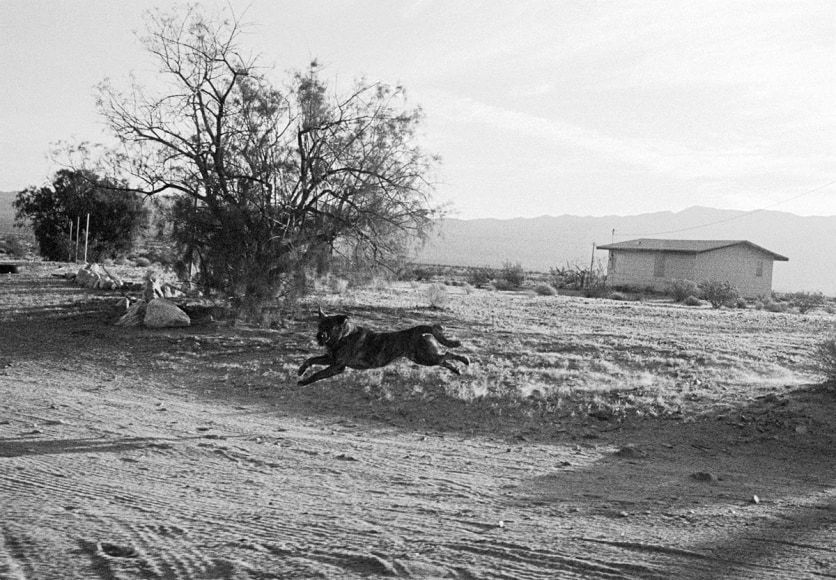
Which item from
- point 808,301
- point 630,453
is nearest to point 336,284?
point 630,453

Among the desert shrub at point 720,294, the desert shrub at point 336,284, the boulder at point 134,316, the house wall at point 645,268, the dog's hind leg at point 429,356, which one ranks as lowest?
the boulder at point 134,316

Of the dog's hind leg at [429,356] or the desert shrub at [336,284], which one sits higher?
the desert shrub at [336,284]

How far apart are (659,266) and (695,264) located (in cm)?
278

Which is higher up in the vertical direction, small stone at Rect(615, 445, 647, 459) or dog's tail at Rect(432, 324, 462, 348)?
dog's tail at Rect(432, 324, 462, 348)

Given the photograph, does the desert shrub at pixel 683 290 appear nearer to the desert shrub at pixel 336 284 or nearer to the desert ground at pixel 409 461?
the desert ground at pixel 409 461

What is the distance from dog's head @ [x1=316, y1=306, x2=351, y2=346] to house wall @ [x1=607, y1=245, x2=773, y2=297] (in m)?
44.1

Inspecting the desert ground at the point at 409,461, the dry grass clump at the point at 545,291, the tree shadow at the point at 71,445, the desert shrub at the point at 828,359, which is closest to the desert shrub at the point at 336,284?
the desert ground at the point at 409,461

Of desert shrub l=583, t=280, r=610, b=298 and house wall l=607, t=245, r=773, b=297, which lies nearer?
desert shrub l=583, t=280, r=610, b=298

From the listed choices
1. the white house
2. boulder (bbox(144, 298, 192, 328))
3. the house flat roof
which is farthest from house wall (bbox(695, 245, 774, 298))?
boulder (bbox(144, 298, 192, 328))

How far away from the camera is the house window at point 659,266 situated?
52812mm

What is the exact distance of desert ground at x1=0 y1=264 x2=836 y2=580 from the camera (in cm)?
555

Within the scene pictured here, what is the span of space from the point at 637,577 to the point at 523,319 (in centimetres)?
2024

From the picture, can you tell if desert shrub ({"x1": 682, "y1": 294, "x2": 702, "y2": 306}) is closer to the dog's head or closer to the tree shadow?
the dog's head

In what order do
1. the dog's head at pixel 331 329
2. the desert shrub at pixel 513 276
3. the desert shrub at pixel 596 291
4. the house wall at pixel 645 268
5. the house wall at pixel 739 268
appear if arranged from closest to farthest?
the dog's head at pixel 331 329
the desert shrub at pixel 596 291
the house wall at pixel 739 268
the house wall at pixel 645 268
the desert shrub at pixel 513 276
